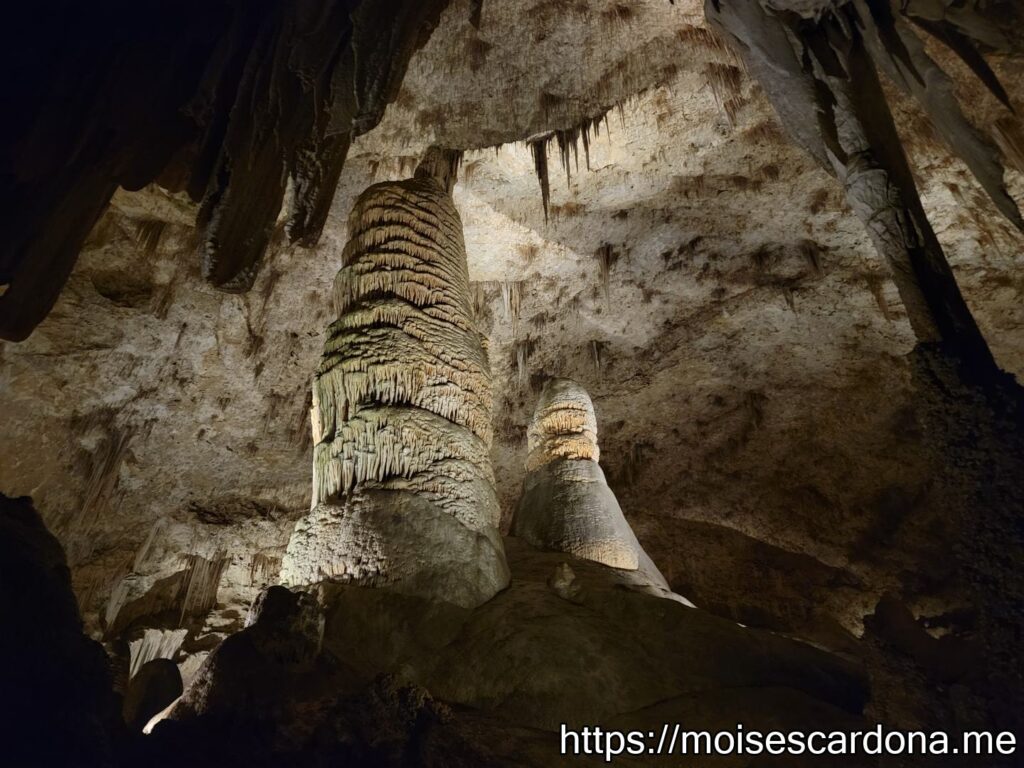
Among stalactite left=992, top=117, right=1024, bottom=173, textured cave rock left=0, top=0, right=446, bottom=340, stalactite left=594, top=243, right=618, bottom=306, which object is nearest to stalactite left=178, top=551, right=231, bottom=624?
stalactite left=594, top=243, right=618, bottom=306

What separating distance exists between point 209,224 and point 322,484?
1.83 m

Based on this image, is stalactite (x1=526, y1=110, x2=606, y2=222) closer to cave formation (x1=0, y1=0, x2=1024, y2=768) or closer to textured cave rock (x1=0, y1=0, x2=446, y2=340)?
cave formation (x1=0, y1=0, x2=1024, y2=768)

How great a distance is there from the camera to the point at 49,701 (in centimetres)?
199

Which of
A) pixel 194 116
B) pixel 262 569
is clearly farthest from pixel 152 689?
pixel 194 116

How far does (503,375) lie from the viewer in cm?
928

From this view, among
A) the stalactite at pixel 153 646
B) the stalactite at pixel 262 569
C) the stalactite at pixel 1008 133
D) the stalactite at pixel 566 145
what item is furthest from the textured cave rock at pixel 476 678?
the stalactite at pixel 262 569

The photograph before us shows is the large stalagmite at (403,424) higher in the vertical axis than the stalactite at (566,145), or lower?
lower

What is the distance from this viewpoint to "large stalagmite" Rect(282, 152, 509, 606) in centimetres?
386

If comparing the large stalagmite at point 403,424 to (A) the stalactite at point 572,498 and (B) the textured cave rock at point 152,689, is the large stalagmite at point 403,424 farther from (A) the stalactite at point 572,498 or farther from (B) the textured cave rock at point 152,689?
(B) the textured cave rock at point 152,689

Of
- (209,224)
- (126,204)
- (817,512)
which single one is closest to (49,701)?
(209,224)

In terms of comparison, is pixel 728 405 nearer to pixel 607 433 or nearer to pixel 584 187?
pixel 607 433

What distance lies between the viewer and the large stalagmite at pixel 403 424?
3.86 metres

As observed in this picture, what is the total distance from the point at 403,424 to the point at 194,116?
79.2 inches

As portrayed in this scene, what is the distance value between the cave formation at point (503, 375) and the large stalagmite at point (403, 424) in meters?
0.03
